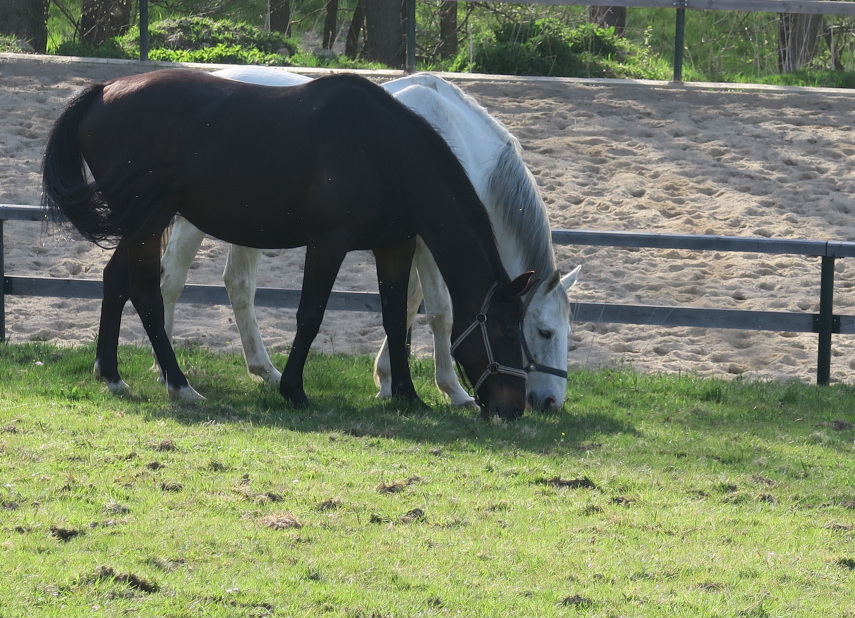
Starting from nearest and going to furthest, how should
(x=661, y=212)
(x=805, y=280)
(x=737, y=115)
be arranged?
(x=805, y=280) < (x=661, y=212) < (x=737, y=115)

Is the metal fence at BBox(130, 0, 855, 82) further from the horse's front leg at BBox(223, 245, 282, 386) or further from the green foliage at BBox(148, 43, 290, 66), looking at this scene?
the horse's front leg at BBox(223, 245, 282, 386)

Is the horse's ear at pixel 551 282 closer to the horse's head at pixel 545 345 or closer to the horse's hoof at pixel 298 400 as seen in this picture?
the horse's head at pixel 545 345

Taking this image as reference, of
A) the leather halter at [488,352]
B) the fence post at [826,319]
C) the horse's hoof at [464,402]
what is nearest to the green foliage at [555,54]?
the fence post at [826,319]

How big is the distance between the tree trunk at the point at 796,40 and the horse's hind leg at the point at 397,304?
10.5 meters

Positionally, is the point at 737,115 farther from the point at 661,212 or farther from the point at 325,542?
the point at 325,542

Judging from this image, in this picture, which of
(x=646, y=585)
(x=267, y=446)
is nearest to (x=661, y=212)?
(x=267, y=446)

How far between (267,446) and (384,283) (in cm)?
157

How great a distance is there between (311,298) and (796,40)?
1257 cm

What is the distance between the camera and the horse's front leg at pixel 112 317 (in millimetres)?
6055

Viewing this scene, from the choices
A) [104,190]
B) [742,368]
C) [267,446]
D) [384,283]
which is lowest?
[742,368]

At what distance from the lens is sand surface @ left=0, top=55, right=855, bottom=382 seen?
8.28 m

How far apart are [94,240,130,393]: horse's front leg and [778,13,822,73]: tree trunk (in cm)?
1128

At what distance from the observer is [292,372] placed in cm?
573

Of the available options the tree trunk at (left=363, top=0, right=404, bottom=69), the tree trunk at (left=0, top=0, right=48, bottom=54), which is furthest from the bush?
the tree trunk at (left=363, top=0, right=404, bottom=69)
